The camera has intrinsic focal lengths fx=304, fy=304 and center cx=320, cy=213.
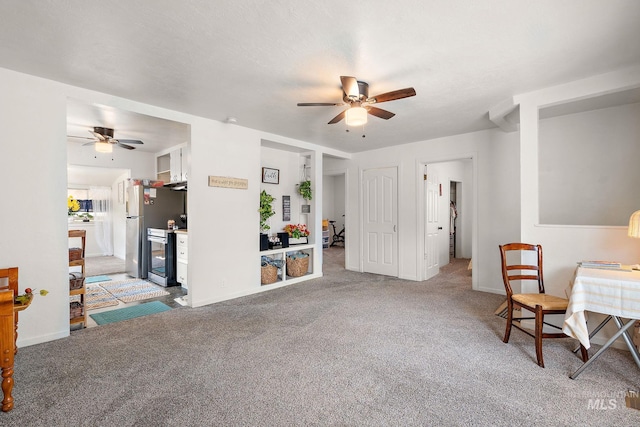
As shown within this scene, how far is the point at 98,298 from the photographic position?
4281 millimetres

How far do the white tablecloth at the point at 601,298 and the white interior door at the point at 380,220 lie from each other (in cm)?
338

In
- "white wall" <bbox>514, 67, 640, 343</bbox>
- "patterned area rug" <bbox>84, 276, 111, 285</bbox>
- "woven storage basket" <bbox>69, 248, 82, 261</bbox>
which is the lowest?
"patterned area rug" <bbox>84, 276, 111, 285</bbox>

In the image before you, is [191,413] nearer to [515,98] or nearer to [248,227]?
[248,227]

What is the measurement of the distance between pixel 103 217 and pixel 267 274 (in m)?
5.91

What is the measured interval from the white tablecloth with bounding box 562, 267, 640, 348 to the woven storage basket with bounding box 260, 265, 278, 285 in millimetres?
3675

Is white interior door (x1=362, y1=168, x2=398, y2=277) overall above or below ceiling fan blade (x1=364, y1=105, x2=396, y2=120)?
below

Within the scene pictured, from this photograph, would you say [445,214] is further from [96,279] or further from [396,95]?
[96,279]

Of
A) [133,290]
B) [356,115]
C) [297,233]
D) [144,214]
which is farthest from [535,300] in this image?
[144,214]

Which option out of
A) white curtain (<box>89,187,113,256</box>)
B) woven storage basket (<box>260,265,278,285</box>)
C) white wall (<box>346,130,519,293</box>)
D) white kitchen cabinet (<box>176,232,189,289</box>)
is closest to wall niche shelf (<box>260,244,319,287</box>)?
woven storage basket (<box>260,265,278,285</box>)

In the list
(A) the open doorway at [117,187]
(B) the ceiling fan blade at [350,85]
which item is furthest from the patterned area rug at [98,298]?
(B) the ceiling fan blade at [350,85]

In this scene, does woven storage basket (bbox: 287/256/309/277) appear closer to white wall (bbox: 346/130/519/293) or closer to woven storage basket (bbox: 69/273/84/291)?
white wall (bbox: 346/130/519/293)

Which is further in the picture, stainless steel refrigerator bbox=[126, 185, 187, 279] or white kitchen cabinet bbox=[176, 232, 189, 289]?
stainless steel refrigerator bbox=[126, 185, 187, 279]

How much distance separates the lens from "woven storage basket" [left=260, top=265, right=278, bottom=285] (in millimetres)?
4781

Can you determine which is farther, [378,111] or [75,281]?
[75,281]
